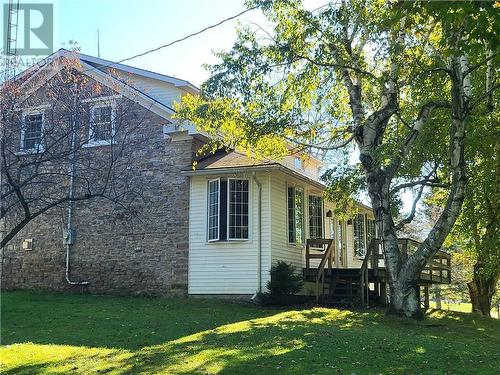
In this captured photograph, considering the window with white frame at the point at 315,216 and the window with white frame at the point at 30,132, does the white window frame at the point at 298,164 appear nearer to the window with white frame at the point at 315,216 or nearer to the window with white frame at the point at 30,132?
the window with white frame at the point at 315,216

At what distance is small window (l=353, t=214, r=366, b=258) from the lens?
22.3 m

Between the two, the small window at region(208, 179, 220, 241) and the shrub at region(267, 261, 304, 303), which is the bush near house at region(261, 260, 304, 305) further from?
the small window at region(208, 179, 220, 241)

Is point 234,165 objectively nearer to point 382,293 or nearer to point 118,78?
point 118,78

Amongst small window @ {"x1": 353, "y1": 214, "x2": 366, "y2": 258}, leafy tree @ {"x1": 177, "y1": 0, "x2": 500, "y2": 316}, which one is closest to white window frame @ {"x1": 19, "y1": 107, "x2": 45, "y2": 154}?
leafy tree @ {"x1": 177, "y1": 0, "x2": 500, "y2": 316}

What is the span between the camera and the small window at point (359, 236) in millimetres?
22328

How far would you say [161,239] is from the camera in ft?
55.2

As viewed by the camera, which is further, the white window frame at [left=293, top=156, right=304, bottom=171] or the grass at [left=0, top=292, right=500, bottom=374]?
the white window frame at [left=293, top=156, right=304, bottom=171]

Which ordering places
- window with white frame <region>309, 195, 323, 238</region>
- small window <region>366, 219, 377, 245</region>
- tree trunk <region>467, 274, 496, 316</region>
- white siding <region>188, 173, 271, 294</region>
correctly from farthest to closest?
small window <region>366, 219, 377, 245</region>
tree trunk <region>467, 274, 496, 316</region>
window with white frame <region>309, 195, 323, 238</region>
white siding <region>188, 173, 271, 294</region>

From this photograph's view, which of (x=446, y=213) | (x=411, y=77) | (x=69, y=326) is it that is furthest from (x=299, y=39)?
(x=69, y=326)

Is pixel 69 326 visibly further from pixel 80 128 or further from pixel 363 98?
pixel 363 98

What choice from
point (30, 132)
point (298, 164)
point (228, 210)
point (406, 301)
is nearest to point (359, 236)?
point (298, 164)

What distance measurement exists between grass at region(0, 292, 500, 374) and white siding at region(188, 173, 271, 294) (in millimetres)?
1112

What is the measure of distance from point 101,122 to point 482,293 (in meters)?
15.3

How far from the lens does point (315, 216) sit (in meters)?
18.9
